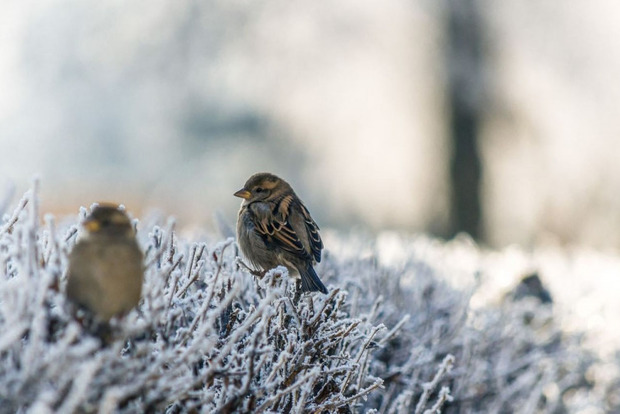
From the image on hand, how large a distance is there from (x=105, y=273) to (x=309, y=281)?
1.63 meters

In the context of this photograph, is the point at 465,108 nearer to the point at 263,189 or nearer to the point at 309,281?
the point at 263,189

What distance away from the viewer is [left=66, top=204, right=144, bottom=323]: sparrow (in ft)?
6.43

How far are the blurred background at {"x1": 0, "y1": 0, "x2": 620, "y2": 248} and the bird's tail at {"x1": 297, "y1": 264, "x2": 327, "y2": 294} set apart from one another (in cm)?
1333

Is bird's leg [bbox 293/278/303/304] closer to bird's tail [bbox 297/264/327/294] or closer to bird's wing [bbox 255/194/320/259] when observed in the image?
bird's tail [bbox 297/264/327/294]

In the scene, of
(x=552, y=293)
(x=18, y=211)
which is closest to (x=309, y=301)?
(x=18, y=211)

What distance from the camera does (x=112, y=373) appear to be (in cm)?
185

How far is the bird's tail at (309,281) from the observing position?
3420 mm

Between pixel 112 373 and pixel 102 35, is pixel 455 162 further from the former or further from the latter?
pixel 112 373

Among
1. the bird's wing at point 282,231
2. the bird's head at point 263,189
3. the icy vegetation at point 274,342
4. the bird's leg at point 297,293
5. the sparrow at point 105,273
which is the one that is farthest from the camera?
the bird's head at point 263,189

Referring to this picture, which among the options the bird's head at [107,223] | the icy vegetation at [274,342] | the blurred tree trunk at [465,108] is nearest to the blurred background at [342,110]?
the blurred tree trunk at [465,108]

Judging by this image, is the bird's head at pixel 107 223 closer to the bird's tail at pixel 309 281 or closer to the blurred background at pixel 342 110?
the bird's tail at pixel 309 281

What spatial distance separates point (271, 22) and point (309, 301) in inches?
657

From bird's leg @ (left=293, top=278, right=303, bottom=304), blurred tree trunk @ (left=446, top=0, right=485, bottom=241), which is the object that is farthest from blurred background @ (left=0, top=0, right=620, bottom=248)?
bird's leg @ (left=293, top=278, right=303, bottom=304)

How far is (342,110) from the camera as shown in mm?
19297
